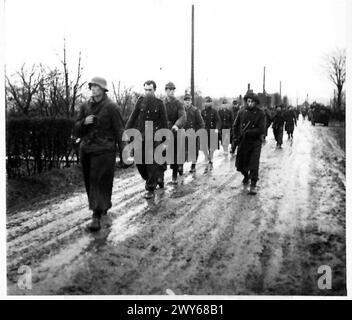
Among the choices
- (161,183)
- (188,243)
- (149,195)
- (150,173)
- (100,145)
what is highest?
(100,145)

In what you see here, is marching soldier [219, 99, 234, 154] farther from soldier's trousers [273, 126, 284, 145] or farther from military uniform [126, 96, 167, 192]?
military uniform [126, 96, 167, 192]

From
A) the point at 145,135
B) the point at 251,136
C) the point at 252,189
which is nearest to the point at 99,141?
the point at 145,135

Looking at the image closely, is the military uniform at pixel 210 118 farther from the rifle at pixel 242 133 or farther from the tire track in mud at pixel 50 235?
the tire track in mud at pixel 50 235

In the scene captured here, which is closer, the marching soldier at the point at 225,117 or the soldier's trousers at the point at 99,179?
the soldier's trousers at the point at 99,179

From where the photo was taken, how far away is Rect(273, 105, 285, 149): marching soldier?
42.4 ft

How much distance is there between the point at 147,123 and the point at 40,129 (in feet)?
6.29

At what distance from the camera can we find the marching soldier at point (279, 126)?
12938 mm

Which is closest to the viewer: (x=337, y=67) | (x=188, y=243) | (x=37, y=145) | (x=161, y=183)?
(x=188, y=243)

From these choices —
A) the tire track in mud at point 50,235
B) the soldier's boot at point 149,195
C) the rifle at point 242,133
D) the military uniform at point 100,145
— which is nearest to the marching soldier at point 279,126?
the rifle at point 242,133

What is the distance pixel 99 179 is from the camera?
4.59 meters

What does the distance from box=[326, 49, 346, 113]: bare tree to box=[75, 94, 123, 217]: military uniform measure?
9.06ft

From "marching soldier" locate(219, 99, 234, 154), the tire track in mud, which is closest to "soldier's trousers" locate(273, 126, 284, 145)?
"marching soldier" locate(219, 99, 234, 154)

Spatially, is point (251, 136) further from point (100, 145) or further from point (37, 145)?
point (37, 145)

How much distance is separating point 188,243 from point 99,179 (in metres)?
1.31
